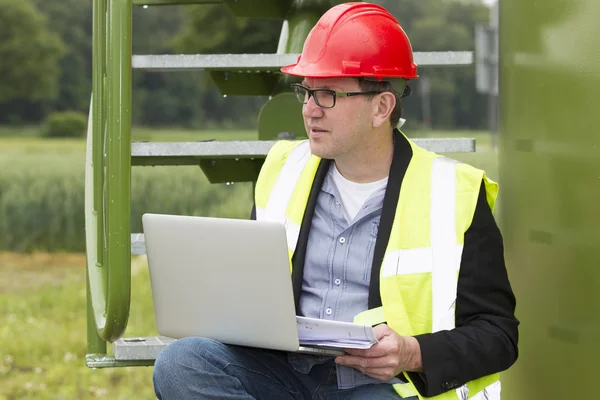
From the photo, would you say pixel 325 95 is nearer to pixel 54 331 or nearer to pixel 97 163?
pixel 97 163

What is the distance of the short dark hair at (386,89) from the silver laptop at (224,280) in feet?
1.85

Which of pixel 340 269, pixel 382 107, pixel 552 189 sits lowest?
pixel 340 269

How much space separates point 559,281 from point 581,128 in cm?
43

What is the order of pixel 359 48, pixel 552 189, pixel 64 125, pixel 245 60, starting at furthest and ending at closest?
1. pixel 64 125
2. pixel 245 60
3. pixel 552 189
4. pixel 359 48

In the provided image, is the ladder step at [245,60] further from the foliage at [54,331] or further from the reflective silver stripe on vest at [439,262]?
the foliage at [54,331]

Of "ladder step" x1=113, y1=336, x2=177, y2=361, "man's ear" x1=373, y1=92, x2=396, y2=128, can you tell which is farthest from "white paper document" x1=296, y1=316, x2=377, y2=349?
"ladder step" x1=113, y1=336, x2=177, y2=361

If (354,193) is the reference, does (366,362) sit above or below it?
below

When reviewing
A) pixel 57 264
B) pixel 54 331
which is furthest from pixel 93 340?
pixel 57 264

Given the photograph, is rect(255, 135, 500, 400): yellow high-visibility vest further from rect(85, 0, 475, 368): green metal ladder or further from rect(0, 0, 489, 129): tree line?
rect(0, 0, 489, 129): tree line

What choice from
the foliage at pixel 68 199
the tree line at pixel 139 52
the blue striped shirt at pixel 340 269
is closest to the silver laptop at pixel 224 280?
the blue striped shirt at pixel 340 269

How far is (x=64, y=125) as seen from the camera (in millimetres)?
12062

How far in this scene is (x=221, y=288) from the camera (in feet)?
7.47

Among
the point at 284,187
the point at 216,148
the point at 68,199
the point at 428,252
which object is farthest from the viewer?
the point at 68,199

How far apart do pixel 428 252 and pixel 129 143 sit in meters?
0.85
